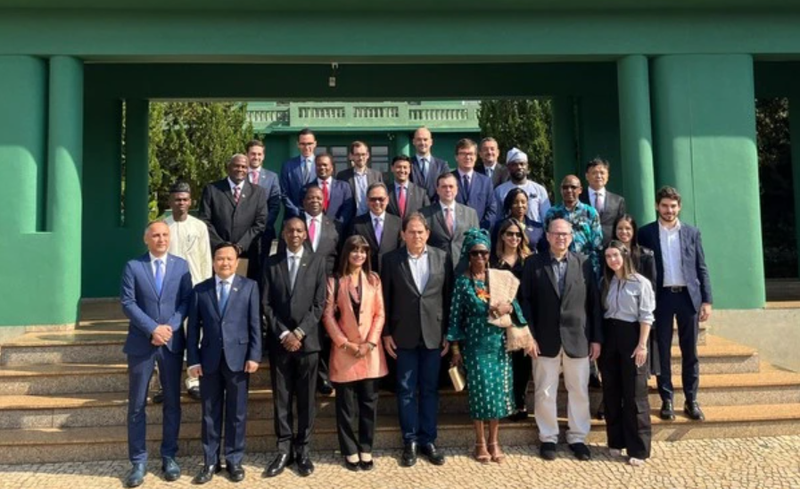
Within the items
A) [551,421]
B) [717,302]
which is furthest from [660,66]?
[551,421]

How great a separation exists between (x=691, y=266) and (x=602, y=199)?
100 centimetres

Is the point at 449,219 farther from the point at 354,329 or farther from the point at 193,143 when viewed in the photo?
the point at 193,143

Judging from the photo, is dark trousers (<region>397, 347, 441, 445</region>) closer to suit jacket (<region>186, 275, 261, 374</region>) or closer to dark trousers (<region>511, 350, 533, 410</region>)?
dark trousers (<region>511, 350, 533, 410</region>)

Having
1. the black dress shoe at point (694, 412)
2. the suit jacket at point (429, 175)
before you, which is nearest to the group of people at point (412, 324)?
the black dress shoe at point (694, 412)

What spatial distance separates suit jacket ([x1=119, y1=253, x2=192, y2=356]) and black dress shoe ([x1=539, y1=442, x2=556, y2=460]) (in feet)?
9.63

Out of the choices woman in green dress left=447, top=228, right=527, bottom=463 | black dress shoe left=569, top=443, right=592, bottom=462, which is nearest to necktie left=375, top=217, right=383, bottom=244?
woman in green dress left=447, top=228, right=527, bottom=463

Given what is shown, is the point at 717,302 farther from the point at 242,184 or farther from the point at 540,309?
the point at 242,184

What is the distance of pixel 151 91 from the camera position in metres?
9.53

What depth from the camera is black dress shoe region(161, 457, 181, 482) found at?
449 cm

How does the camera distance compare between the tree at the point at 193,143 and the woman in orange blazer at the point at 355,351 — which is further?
the tree at the point at 193,143

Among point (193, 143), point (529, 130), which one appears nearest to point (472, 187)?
point (529, 130)

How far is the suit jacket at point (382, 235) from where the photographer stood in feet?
17.2

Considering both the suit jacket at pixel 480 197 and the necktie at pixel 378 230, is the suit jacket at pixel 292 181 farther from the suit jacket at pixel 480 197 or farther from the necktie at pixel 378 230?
the suit jacket at pixel 480 197

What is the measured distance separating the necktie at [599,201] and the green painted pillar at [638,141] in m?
1.54
